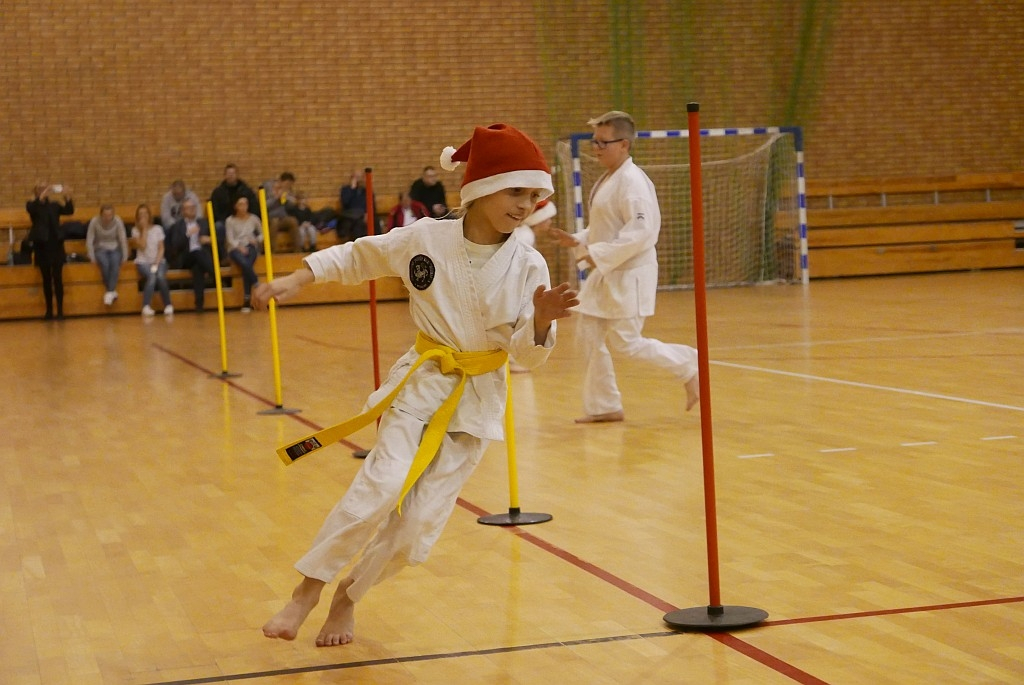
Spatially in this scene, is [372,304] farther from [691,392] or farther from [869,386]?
[869,386]

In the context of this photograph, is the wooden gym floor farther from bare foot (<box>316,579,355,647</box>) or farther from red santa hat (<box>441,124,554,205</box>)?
red santa hat (<box>441,124,554,205</box>)

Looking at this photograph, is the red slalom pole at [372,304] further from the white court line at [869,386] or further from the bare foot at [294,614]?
the white court line at [869,386]

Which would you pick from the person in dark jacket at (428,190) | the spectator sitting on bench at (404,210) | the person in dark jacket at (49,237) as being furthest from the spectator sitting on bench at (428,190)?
the person in dark jacket at (49,237)

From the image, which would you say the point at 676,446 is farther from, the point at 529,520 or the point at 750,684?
the point at 750,684

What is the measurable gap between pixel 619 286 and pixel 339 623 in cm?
394

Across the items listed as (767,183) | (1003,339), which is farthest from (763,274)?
(1003,339)

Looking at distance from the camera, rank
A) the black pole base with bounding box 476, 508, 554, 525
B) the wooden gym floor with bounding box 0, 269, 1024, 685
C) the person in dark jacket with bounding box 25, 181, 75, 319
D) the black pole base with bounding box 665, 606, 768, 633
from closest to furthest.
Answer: the wooden gym floor with bounding box 0, 269, 1024, 685 < the black pole base with bounding box 665, 606, 768, 633 < the black pole base with bounding box 476, 508, 554, 525 < the person in dark jacket with bounding box 25, 181, 75, 319

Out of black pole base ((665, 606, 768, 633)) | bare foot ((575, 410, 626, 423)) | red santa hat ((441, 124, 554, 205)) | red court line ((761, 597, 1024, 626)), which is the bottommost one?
red court line ((761, 597, 1024, 626))

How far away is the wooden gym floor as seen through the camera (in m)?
3.30

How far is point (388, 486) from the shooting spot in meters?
3.29

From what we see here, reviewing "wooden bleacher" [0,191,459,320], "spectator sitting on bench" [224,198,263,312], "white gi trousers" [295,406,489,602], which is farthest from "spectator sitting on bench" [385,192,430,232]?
"white gi trousers" [295,406,489,602]

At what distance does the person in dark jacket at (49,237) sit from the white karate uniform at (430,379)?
47.5 feet

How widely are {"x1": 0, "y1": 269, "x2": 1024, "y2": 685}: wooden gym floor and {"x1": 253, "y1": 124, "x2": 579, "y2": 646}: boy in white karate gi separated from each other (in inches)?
9.9

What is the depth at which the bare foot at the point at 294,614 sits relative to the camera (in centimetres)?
335
